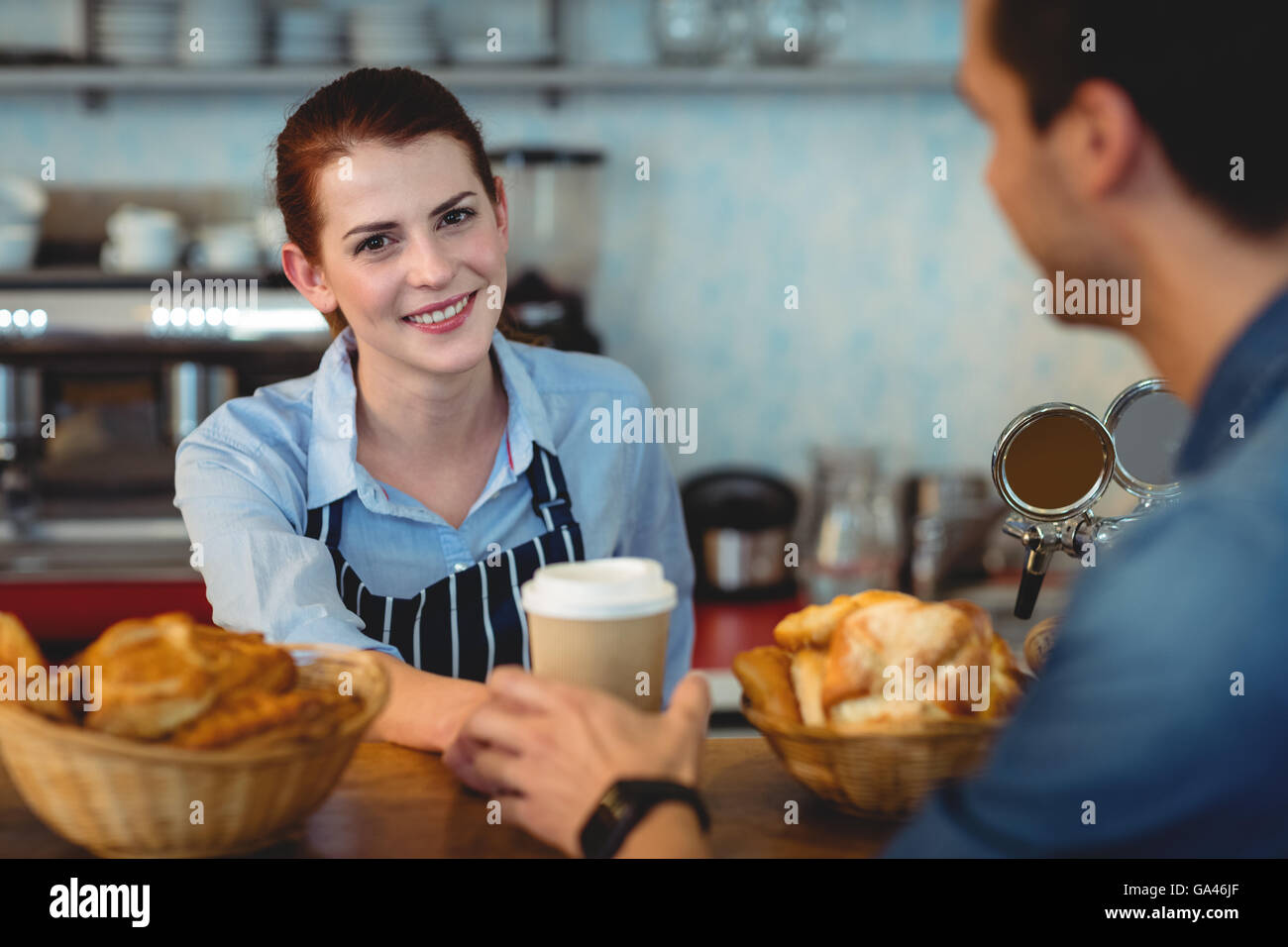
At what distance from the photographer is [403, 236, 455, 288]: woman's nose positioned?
58.6 inches

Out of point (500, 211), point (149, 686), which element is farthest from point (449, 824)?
point (500, 211)

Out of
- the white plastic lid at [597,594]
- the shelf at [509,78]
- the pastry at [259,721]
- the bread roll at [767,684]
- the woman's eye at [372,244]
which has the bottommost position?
the bread roll at [767,684]

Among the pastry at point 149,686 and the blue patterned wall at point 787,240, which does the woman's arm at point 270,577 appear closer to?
the pastry at point 149,686

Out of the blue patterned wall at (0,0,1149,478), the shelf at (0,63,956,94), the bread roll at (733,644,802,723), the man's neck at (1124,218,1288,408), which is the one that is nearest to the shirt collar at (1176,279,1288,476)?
the man's neck at (1124,218,1288,408)

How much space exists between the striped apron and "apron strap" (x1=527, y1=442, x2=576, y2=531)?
6 cm

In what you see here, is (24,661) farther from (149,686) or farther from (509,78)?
(509,78)

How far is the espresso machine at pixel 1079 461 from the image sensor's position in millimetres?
1070

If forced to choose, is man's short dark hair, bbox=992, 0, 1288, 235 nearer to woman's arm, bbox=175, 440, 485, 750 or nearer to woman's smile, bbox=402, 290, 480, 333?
woman's arm, bbox=175, 440, 485, 750

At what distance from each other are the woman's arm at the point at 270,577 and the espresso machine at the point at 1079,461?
51 centimetres

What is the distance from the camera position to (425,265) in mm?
1489

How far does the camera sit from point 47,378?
8.77 feet

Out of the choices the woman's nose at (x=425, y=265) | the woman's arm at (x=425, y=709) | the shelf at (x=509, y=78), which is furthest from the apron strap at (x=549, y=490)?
the shelf at (x=509, y=78)

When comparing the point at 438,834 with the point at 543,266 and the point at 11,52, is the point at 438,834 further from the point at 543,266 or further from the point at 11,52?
the point at 11,52

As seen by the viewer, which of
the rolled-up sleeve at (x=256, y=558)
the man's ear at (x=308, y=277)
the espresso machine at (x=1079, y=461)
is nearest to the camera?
the espresso machine at (x=1079, y=461)
